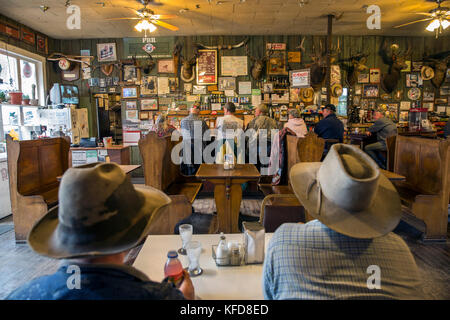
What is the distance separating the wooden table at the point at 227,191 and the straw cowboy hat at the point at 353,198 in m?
2.24

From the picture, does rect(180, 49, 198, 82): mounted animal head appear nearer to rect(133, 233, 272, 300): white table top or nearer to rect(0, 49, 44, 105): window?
rect(0, 49, 44, 105): window

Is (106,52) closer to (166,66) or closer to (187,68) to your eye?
(166,66)

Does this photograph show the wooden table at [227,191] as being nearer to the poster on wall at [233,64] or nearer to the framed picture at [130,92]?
the poster on wall at [233,64]

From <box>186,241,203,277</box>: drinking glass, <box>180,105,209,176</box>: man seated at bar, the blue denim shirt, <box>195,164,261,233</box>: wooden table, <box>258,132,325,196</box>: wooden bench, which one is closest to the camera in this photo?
the blue denim shirt

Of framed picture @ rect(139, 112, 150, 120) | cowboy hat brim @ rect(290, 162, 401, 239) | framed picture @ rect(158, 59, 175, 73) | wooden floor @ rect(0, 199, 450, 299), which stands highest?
framed picture @ rect(158, 59, 175, 73)

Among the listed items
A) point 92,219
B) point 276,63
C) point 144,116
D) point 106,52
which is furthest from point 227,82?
point 92,219

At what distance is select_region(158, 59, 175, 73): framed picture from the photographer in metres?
8.29

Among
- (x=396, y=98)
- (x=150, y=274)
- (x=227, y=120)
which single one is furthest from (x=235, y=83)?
(x=150, y=274)

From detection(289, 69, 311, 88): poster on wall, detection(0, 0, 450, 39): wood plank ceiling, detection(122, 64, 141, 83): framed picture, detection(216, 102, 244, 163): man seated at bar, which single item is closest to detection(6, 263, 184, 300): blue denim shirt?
detection(216, 102, 244, 163): man seated at bar

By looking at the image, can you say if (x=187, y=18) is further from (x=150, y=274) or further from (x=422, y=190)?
(x=150, y=274)

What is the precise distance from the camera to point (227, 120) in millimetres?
5613

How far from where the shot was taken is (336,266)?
1189mm

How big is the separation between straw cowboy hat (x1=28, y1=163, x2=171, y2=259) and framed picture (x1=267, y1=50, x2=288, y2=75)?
781 centimetres
